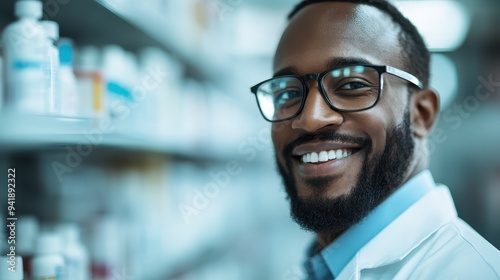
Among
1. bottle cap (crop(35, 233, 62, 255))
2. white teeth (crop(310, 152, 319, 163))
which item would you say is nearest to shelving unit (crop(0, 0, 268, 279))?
bottle cap (crop(35, 233, 62, 255))

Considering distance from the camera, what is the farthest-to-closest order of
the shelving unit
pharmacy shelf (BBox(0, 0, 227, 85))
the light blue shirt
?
1. pharmacy shelf (BBox(0, 0, 227, 85))
2. the shelving unit
3. the light blue shirt

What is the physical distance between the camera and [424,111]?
1351 mm

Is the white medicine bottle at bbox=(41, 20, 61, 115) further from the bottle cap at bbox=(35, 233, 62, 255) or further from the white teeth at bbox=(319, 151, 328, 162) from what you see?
the white teeth at bbox=(319, 151, 328, 162)

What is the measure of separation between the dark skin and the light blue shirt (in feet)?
0.18

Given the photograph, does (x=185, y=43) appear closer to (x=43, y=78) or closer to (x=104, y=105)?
(x=104, y=105)

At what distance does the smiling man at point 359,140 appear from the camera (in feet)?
3.91

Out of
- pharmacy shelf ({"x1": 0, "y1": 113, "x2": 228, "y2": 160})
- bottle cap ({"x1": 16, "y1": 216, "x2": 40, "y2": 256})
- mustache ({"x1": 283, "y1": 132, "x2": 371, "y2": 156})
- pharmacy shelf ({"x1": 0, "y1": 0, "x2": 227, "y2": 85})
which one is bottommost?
bottle cap ({"x1": 16, "y1": 216, "x2": 40, "y2": 256})

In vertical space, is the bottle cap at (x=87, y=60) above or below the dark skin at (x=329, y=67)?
above

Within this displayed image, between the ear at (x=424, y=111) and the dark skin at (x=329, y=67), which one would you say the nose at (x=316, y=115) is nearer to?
the dark skin at (x=329, y=67)

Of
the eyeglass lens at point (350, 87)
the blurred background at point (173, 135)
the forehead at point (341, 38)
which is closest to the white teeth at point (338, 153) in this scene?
the eyeglass lens at point (350, 87)

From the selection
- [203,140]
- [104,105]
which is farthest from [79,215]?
[203,140]

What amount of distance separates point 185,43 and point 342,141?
142cm

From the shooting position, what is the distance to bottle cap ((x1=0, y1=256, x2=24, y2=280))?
3.82 feet

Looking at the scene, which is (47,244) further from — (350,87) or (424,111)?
(424,111)
